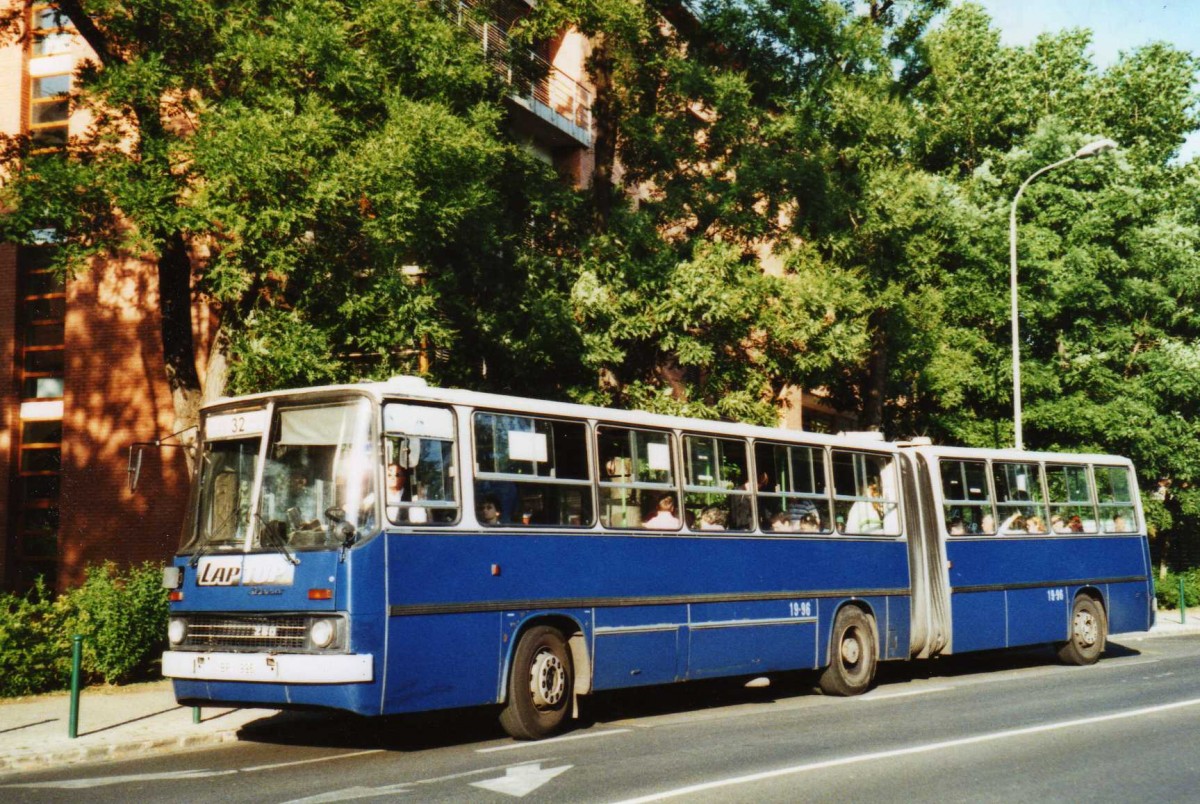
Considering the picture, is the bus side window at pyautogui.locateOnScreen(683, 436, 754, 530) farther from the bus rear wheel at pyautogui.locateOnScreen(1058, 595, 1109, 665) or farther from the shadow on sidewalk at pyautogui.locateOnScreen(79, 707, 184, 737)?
the bus rear wheel at pyautogui.locateOnScreen(1058, 595, 1109, 665)

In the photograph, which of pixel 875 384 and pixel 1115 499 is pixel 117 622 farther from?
pixel 875 384

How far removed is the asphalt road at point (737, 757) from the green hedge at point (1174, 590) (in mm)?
20486

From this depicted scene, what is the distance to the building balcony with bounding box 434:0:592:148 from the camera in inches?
710

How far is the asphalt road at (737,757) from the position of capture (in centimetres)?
810

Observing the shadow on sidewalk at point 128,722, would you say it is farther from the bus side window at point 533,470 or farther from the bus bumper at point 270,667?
the bus side window at point 533,470

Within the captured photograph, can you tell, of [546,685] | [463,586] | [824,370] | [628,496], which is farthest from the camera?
[824,370]

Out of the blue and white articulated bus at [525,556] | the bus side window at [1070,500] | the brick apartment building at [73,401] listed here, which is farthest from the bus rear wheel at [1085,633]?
the brick apartment building at [73,401]

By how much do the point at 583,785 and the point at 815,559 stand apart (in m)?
6.41

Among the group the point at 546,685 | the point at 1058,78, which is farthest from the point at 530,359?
the point at 1058,78

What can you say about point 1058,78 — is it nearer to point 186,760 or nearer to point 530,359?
point 530,359

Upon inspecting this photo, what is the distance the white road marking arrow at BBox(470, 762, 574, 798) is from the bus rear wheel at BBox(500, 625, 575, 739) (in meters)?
1.31

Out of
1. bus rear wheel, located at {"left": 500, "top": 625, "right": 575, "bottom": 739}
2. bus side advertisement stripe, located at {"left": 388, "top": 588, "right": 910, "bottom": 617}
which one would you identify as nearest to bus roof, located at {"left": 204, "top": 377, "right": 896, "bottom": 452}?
bus side advertisement stripe, located at {"left": 388, "top": 588, "right": 910, "bottom": 617}

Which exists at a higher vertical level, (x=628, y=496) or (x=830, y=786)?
(x=628, y=496)

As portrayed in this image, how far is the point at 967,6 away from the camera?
119 feet
